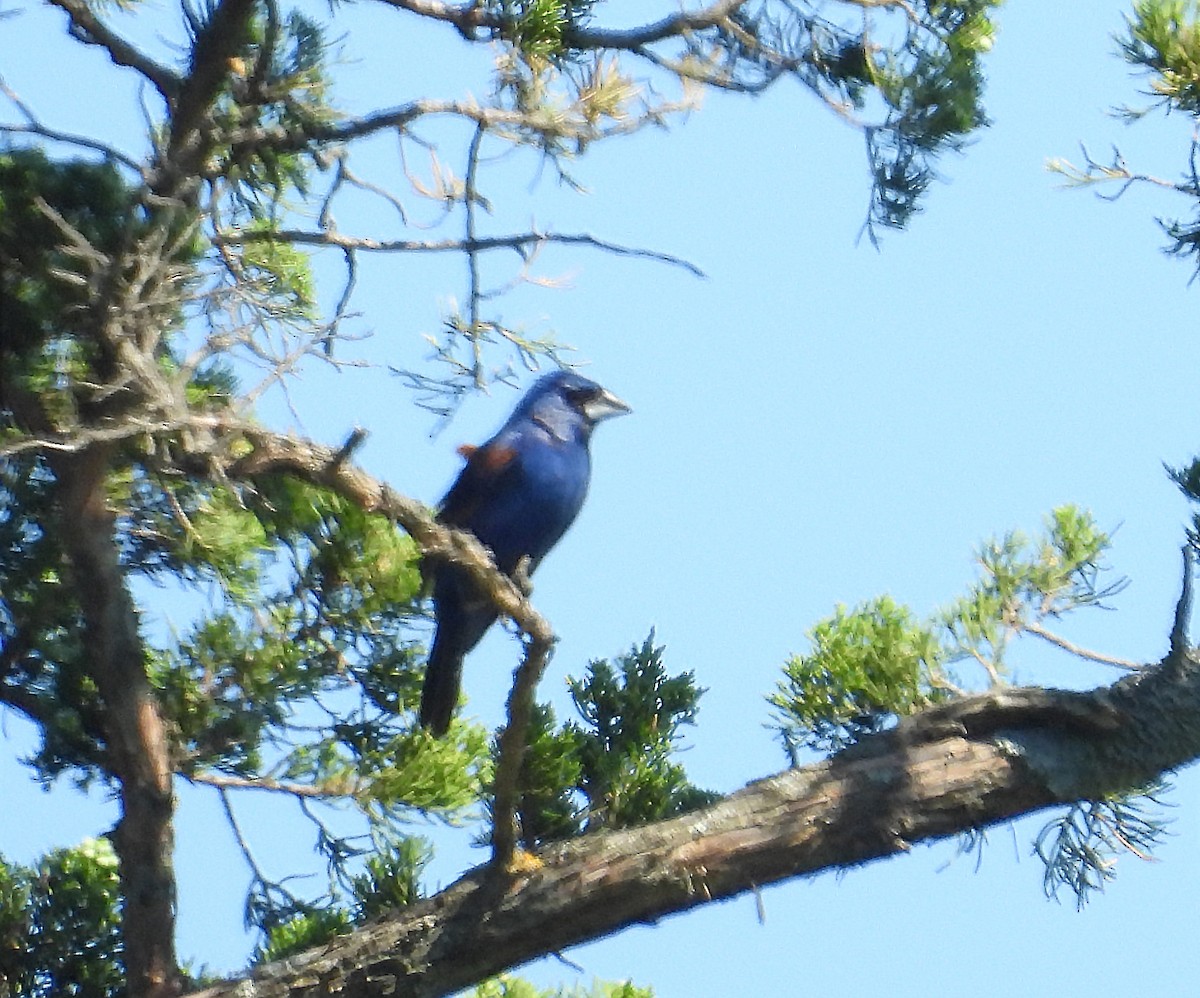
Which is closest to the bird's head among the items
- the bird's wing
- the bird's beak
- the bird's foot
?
the bird's beak

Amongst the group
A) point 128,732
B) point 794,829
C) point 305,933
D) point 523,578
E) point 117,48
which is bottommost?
point 794,829

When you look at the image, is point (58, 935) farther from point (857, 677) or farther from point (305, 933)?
point (857, 677)

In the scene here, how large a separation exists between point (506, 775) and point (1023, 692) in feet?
2.14

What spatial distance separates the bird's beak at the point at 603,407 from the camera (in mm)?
3279

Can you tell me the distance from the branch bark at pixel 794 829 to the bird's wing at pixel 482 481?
118 cm

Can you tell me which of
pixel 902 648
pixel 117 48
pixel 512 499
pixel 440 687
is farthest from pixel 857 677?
pixel 117 48

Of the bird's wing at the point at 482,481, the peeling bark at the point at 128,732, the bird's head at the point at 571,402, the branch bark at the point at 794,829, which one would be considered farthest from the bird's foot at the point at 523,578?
the bird's head at the point at 571,402

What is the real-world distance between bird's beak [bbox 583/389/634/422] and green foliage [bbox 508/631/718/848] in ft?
4.08

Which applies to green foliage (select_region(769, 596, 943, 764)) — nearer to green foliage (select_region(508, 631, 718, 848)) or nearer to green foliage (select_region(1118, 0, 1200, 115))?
green foliage (select_region(508, 631, 718, 848))

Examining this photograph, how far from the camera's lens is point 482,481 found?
2936 mm

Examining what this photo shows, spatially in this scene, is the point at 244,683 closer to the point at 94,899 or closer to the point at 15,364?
the point at 94,899

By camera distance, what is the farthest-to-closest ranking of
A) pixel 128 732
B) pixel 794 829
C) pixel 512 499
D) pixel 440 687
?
pixel 512 499 < pixel 440 687 < pixel 128 732 < pixel 794 829

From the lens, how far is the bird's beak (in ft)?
10.8

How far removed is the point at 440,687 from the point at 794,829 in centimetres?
86
